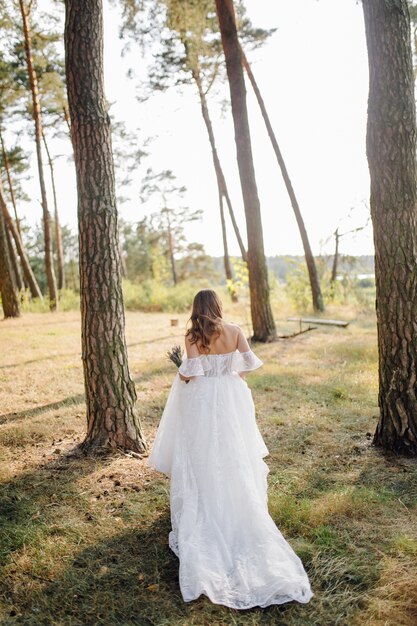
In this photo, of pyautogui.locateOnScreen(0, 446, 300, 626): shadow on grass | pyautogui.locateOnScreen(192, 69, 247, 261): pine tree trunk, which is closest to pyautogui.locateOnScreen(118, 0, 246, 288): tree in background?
pyautogui.locateOnScreen(192, 69, 247, 261): pine tree trunk

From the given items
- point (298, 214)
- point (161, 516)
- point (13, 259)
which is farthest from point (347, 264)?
point (161, 516)

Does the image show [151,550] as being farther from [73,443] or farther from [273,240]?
[273,240]

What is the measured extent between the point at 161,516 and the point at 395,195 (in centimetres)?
379

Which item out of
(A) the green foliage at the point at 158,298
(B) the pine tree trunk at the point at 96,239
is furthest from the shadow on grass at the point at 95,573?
(A) the green foliage at the point at 158,298

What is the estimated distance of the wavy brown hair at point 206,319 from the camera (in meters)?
3.89

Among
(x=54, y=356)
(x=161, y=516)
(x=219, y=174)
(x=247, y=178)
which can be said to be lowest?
(x=161, y=516)

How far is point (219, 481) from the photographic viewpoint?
12.2 ft

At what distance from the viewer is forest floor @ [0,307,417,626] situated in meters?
2.98

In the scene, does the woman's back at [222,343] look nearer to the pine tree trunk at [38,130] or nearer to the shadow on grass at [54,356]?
the shadow on grass at [54,356]

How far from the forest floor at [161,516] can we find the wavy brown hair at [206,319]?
1.55 meters

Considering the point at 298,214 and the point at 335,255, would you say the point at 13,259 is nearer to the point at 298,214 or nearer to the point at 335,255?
the point at 298,214

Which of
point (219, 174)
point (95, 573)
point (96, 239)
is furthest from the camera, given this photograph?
point (219, 174)

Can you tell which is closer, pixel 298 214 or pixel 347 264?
pixel 298 214

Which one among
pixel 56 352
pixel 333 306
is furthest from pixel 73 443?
pixel 333 306
